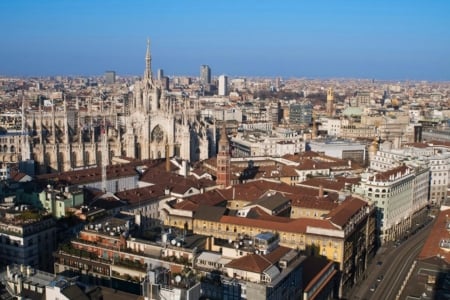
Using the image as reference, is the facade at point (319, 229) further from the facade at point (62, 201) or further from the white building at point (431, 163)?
the white building at point (431, 163)

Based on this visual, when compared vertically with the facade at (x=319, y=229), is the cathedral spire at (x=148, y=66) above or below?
above

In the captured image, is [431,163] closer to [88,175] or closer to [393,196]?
[393,196]

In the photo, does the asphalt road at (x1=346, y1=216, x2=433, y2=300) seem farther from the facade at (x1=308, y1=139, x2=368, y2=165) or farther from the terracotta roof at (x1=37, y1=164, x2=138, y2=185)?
the facade at (x1=308, y1=139, x2=368, y2=165)

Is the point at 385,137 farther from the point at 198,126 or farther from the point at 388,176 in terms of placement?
the point at 388,176

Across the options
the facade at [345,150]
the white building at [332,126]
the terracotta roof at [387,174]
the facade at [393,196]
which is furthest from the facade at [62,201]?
the white building at [332,126]

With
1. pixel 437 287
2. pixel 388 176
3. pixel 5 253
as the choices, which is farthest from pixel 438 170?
pixel 5 253

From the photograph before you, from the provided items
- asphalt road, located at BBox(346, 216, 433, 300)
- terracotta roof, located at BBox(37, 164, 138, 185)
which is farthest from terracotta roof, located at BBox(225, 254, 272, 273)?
terracotta roof, located at BBox(37, 164, 138, 185)

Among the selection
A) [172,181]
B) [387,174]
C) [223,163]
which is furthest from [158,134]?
[387,174]
